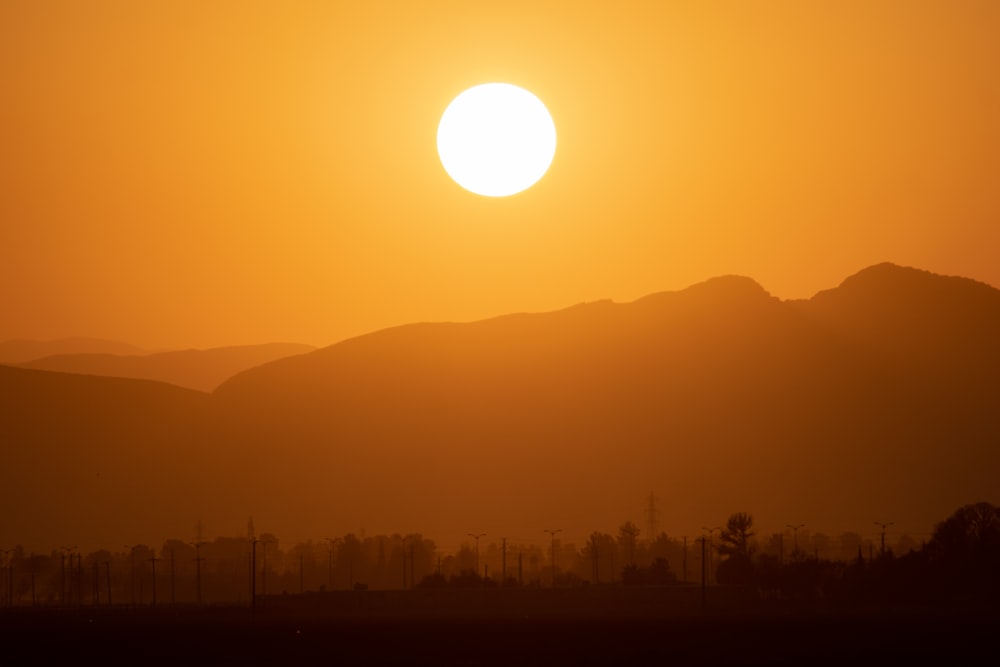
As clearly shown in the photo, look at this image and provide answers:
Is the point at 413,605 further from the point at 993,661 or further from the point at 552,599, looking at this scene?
the point at 993,661

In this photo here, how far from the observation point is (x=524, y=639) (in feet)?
324

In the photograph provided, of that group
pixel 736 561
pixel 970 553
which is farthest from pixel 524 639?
pixel 736 561

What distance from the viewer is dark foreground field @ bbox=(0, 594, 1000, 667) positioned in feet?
268

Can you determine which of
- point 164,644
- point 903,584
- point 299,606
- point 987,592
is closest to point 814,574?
point 903,584

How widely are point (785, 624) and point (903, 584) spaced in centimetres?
4251

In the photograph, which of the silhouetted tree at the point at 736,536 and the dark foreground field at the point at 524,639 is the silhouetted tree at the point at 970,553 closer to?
the dark foreground field at the point at 524,639

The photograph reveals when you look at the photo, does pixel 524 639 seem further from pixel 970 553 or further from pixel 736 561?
pixel 736 561

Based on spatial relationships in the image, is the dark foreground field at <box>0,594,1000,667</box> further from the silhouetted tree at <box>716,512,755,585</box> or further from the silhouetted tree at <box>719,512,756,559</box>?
the silhouetted tree at <box>719,512,756,559</box>

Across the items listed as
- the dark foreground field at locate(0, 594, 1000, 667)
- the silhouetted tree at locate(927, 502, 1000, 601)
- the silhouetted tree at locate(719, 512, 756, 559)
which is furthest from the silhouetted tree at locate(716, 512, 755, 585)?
the dark foreground field at locate(0, 594, 1000, 667)

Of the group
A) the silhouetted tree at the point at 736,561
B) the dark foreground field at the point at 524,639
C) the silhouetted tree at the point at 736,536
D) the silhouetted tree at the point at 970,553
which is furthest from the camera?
the silhouetted tree at the point at 736,536

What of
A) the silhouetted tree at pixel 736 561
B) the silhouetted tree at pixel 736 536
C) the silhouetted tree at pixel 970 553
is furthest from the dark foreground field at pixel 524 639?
the silhouetted tree at pixel 736 536

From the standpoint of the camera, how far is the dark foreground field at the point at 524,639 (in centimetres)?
8169

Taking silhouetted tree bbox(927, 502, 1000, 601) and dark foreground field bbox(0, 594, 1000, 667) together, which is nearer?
dark foreground field bbox(0, 594, 1000, 667)

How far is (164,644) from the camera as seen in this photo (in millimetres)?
98312
